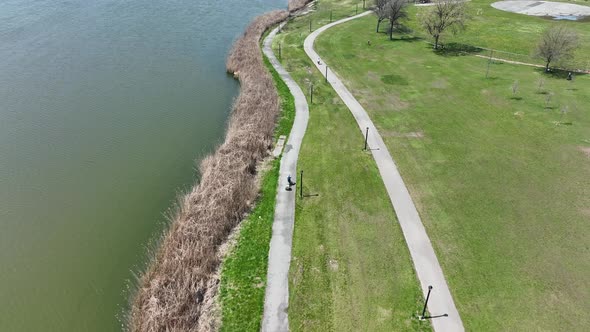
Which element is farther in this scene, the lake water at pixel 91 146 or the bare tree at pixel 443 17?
the bare tree at pixel 443 17

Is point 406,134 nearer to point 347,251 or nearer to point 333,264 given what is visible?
point 347,251

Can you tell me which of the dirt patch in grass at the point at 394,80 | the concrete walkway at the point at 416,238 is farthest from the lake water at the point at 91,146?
the dirt patch in grass at the point at 394,80

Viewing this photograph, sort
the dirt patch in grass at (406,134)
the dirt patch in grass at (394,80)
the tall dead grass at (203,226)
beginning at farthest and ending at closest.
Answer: the dirt patch in grass at (394,80), the dirt patch in grass at (406,134), the tall dead grass at (203,226)

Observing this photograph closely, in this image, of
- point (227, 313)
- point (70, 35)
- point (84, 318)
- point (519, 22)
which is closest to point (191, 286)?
point (227, 313)

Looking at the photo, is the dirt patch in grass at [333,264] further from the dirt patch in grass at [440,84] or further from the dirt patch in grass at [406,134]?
the dirt patch in grass at [440,84]

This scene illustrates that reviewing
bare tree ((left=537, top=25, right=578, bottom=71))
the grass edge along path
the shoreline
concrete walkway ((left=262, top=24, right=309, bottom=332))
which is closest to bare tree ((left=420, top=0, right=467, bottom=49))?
bare tree ((left=537, top=25, right=578, bottom=71))

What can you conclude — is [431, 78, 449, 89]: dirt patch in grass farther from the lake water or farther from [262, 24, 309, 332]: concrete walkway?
the lake water
